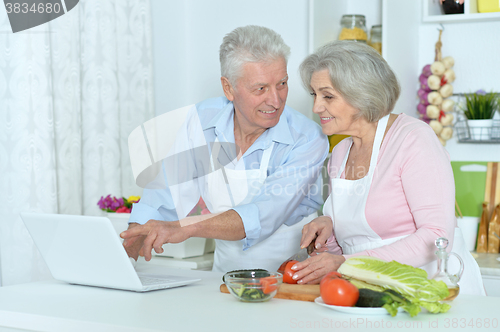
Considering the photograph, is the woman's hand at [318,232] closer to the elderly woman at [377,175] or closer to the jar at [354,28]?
the elderly woman at [377,175]

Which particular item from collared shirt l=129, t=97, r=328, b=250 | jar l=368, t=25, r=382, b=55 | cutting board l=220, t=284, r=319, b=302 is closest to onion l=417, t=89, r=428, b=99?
jar l=368, t=25, r=382, b=55

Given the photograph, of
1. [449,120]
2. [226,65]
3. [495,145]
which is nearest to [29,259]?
[226,65]

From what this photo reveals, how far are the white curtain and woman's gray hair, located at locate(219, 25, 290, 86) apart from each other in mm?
690

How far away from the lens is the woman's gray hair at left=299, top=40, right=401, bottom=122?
145 centimetres

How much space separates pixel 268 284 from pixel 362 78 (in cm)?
64

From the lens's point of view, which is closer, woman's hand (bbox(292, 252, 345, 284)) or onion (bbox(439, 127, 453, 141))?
woman's hand (bbox(292, 252, 345, 284))

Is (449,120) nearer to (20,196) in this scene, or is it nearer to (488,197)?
(488,197)

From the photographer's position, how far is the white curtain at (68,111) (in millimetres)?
1821

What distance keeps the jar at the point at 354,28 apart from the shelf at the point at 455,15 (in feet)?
0.81

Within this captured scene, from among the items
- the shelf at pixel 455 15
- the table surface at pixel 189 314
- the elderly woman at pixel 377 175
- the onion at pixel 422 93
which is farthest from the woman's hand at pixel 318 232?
the shelf at pixel 455 15

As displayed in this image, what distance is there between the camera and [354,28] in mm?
2289

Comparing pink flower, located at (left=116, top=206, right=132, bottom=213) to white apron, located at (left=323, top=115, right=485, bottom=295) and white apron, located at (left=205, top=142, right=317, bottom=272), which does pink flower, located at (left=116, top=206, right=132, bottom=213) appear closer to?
white apron, located at (left=205, top=142, right=317, bottom=272)

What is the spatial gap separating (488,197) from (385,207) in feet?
3.69

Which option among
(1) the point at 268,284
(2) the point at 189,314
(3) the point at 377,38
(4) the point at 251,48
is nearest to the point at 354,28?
(3) the point at 377,38
